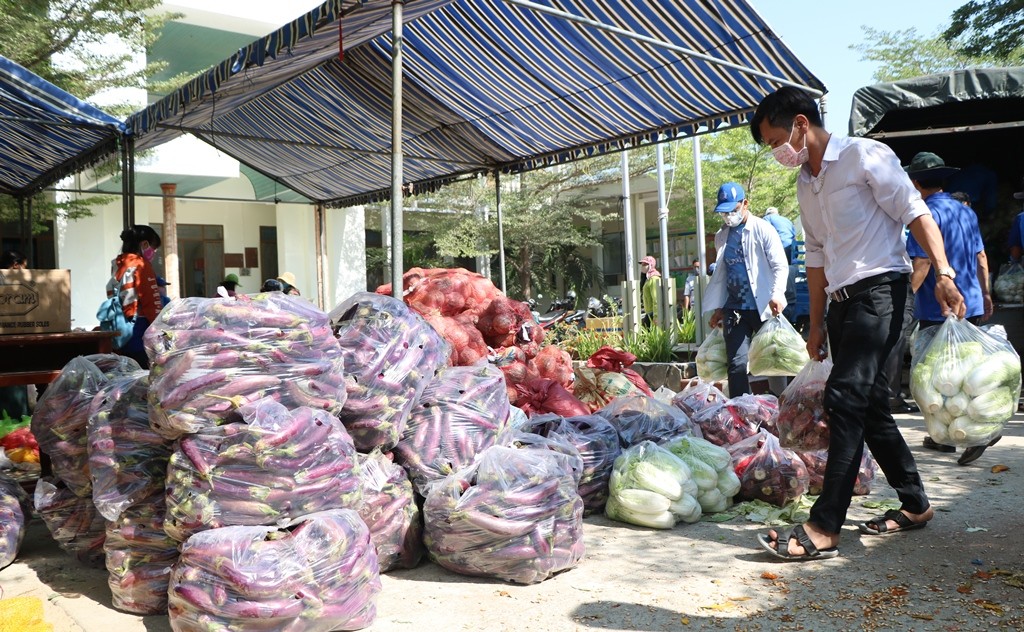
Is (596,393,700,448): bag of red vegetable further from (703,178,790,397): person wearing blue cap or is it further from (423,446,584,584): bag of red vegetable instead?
(703,178,790,397): person wearing blue cap

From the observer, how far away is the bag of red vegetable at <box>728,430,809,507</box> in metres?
4.16

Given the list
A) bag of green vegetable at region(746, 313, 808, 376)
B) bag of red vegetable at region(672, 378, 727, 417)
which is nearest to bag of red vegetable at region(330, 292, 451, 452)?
bag of red vegetable at region(672, 378, 727, 417)

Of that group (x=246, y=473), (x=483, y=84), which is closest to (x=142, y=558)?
(x=246, y=473)

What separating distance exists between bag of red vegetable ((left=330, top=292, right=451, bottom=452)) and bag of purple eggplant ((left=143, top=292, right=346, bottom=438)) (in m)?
0.27

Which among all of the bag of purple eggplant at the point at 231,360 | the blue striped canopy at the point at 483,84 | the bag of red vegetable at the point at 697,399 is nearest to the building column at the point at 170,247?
the blue striped canopy at the point at 483,84

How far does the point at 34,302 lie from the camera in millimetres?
5367

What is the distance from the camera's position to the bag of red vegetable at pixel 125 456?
3123 millimetres

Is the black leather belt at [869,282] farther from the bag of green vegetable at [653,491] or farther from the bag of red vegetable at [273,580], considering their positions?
the bag of red vegetable at [273,580]

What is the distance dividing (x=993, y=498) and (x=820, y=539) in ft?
4.93

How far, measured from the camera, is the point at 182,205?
771 inches

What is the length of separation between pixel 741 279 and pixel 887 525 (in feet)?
8.83

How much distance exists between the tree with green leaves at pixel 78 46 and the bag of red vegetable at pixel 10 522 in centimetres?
675

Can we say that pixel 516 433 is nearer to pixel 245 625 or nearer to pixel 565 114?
pixel 245 625

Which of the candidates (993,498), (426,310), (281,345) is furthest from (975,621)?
(426,310)
